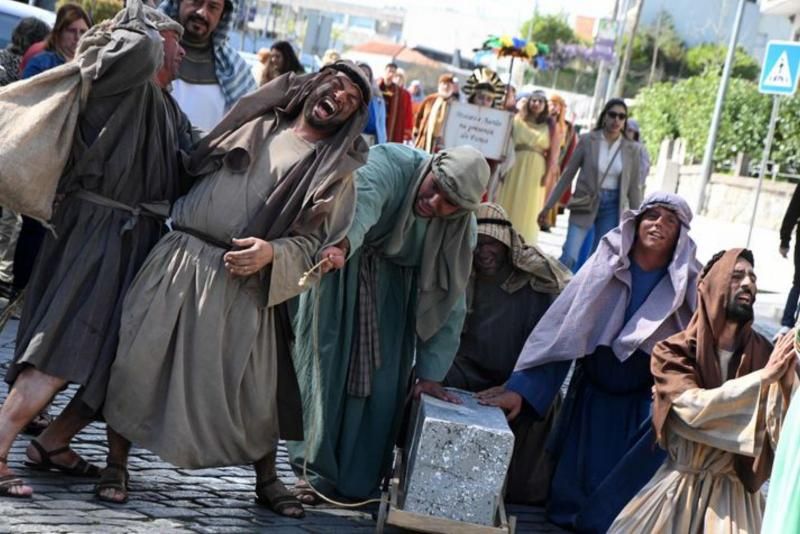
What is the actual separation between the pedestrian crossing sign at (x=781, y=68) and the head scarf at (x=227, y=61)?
13.4 metres

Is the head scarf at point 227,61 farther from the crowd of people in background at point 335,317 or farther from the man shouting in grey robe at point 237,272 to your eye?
the man shouting in grey robe at point 237,272

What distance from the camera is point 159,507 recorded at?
21.7ft

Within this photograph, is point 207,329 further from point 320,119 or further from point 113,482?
point 320,119

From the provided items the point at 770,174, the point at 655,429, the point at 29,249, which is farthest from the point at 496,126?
the point at 770,174

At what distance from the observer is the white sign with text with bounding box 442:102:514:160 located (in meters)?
18.3

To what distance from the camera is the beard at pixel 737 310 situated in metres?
7.02

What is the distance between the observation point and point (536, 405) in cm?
793

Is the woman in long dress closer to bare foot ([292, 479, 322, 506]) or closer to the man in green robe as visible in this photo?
the man in green robe

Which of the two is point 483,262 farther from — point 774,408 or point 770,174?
point 770,174

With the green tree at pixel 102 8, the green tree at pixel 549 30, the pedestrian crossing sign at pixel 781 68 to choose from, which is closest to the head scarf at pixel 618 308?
the green tree at pixel 102 8

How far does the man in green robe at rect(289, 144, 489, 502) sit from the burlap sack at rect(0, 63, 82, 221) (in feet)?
4.58

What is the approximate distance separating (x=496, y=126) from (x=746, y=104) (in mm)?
17830

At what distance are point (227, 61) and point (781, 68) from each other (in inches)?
548

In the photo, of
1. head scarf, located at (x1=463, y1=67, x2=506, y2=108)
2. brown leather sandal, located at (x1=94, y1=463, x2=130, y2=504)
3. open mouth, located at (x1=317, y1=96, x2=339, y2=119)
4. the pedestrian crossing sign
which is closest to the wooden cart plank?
brown leather sandal, located at (x1=94, y1=463, x2=130, y2=504)
